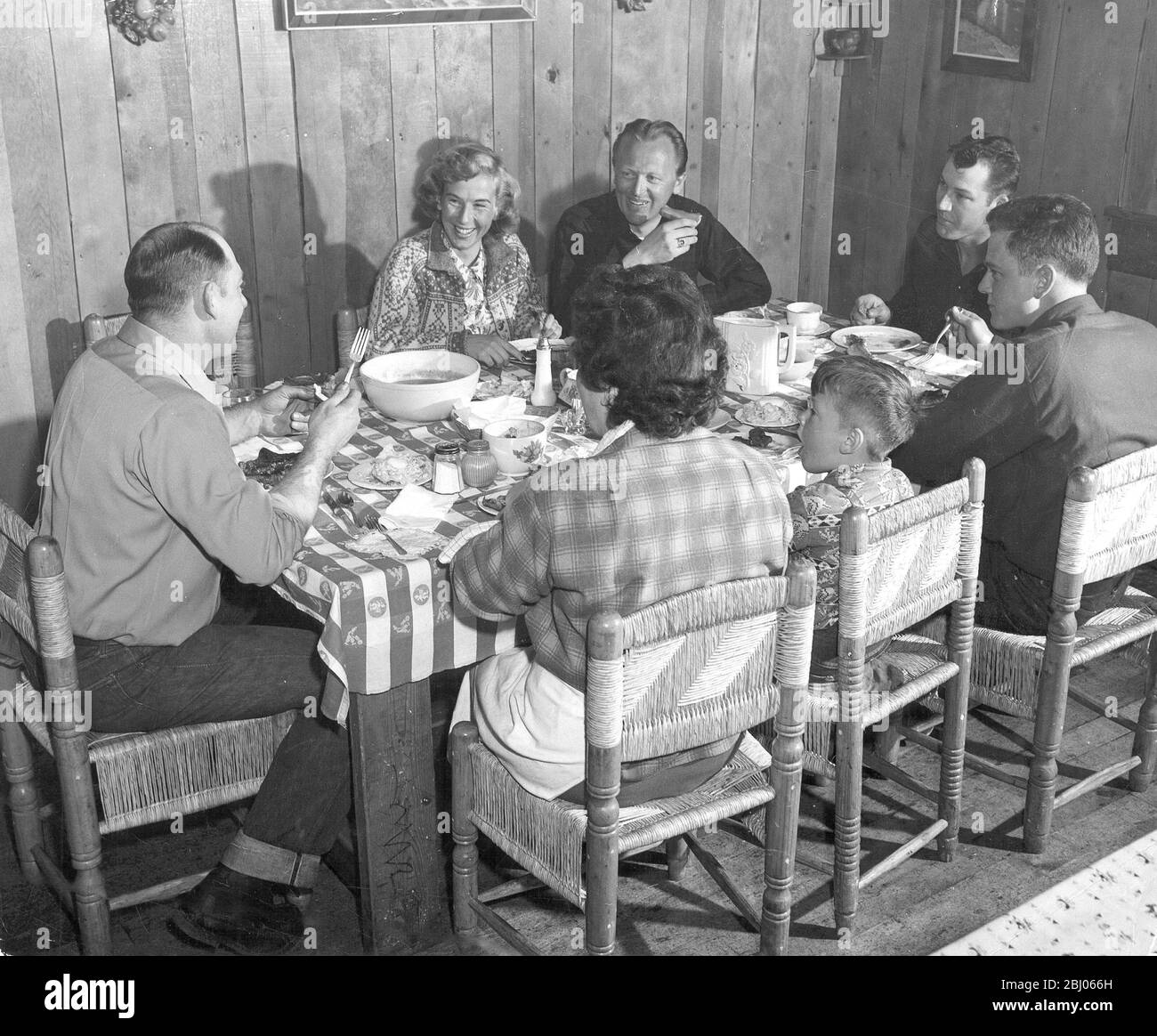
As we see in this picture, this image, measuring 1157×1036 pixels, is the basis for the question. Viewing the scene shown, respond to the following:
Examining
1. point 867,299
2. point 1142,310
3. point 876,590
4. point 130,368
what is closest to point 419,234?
point 867,299

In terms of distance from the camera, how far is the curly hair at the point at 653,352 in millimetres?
2072

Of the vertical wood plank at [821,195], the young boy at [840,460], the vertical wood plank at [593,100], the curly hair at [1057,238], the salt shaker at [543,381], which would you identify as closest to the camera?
the young boy at [840,460]

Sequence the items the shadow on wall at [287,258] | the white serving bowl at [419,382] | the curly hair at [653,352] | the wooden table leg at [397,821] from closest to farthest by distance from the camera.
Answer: the curly hair at [653,352]
the wooden table leg at [397,821]
the white serving bowl at [419,382]
the shadow on wall at [287,258]

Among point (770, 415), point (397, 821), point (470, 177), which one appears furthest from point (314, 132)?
point (397, 821)

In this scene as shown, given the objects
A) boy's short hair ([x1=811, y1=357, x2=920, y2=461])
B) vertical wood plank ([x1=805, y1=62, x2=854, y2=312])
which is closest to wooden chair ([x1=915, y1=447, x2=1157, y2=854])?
boy's short hair ([x1=811, y1=357, x2=920, y2=461])

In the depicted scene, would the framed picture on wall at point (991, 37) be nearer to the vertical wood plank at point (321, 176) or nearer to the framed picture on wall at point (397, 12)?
the framed picture on wall at point (397, 12)

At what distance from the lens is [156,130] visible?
3.68 meters

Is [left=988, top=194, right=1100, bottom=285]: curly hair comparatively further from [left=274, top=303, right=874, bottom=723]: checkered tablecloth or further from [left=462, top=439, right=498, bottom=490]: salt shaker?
[left=274, top=303, right=874, bottom=723]: checkered tablecloth

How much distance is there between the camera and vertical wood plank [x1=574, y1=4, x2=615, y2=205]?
14.5ft

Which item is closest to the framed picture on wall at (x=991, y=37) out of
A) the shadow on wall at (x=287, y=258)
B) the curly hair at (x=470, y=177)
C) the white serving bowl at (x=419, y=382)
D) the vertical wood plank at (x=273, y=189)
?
the curly hair at (x=470, y=177)

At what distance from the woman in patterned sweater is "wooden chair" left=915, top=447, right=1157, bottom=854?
150 centimetres

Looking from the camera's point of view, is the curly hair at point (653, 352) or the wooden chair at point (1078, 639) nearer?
the curly hair at point (653, 352)
